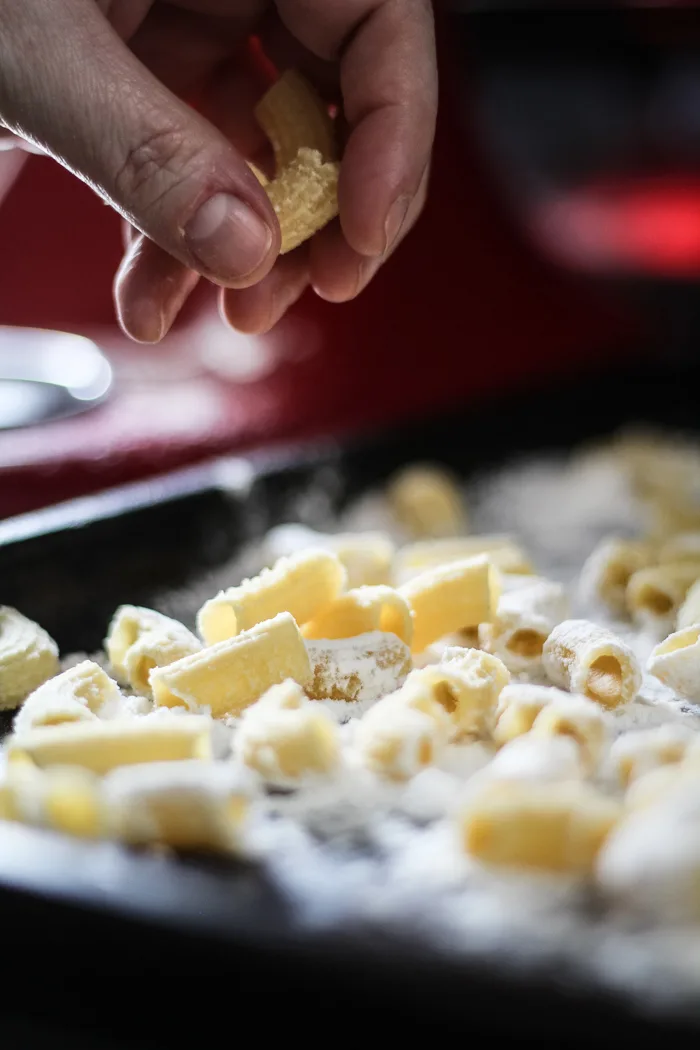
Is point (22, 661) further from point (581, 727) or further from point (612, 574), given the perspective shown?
point (612, 574)

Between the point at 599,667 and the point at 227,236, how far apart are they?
412mm

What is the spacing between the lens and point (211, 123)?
38.2 inches

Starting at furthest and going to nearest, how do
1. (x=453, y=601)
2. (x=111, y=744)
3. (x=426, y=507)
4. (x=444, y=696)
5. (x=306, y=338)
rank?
(x=306, y=338)
(x=426, y=507)
(x=453, y=601)
(x=444, y=696)
(x=111, y=744)

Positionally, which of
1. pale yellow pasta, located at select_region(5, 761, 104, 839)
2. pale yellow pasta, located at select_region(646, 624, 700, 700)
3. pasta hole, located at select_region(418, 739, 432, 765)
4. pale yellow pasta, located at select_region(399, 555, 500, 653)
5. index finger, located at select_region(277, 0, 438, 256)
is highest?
index finger, located at select_region(277, 0, 438, 256)

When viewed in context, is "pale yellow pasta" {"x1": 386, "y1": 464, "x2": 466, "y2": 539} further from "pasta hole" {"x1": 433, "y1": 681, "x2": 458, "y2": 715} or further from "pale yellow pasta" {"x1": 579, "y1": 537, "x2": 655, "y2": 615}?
"pasta hole" {"x1": 433, "y1": 681, "x2": 458, "y2": 715}

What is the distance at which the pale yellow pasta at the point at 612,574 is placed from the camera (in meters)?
1.06

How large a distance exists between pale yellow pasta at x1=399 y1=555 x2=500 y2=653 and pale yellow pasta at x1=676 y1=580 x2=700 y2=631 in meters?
0.16

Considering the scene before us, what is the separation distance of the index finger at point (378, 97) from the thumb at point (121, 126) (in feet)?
0.54

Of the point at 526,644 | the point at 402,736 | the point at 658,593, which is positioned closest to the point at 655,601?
the point at 658,593

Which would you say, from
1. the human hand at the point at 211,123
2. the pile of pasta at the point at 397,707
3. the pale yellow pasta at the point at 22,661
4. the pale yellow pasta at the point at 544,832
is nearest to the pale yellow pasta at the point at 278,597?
the pile of pasta at the point at 397,707

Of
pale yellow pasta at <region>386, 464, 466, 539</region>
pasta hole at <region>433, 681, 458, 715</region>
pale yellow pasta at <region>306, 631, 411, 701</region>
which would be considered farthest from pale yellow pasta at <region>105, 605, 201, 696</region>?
pale yellow pasta at <region>386, 464, 466, 539</region>

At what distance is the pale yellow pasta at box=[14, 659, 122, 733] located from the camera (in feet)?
2.52

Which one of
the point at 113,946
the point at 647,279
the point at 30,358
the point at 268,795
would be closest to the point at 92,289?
the point at 30,358

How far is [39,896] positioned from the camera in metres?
0.58
